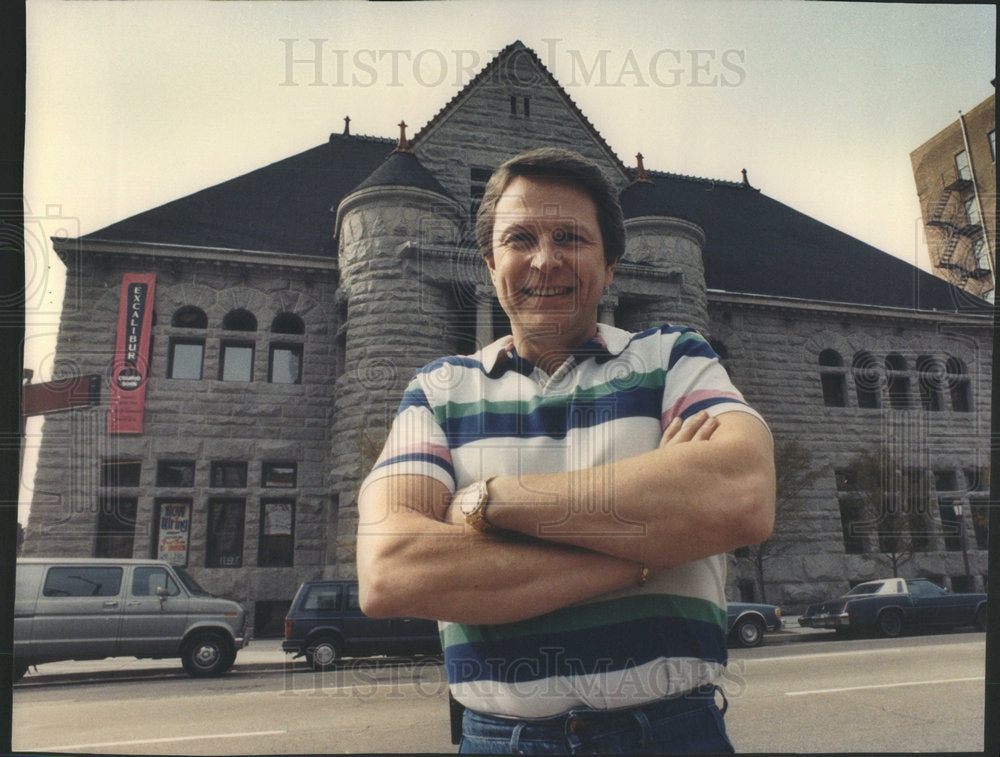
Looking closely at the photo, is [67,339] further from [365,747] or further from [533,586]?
[533,586]

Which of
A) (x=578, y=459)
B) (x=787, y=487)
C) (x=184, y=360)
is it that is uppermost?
(x=184, y=360)

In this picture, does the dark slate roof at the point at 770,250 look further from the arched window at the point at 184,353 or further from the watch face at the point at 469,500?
the watch face at the point at 469,500

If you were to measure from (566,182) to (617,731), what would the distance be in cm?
125

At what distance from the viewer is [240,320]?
1054cm

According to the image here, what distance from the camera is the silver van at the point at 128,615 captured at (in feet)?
22.5

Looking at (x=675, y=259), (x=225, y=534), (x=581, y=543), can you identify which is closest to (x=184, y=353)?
(x=225, y=534)

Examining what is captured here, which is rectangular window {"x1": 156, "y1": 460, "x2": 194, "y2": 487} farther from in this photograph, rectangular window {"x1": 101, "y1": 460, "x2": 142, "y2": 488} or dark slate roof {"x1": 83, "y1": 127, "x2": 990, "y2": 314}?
dark slate roof {"x1": 83, "y1": 127, "x2": 990, "y2": 314}

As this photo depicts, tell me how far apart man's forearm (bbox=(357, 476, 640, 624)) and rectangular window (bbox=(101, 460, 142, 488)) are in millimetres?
7968

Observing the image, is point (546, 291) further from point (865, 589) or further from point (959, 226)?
point (865, 589)

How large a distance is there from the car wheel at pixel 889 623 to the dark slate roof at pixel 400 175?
377 inches

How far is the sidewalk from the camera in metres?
6.88

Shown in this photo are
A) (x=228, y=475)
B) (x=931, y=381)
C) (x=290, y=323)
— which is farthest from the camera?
(x=290, y=323)

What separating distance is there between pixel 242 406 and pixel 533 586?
887cm

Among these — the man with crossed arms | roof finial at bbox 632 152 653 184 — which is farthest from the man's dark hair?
roof finial at bbox 632 152 653 184
